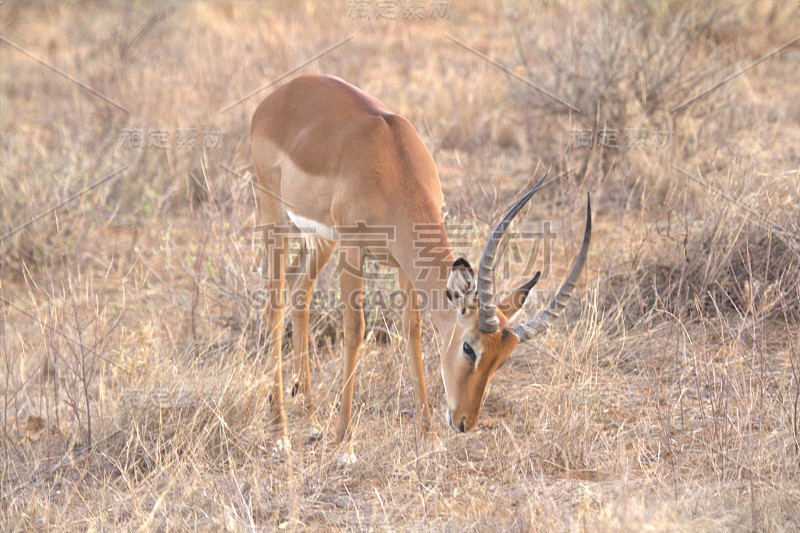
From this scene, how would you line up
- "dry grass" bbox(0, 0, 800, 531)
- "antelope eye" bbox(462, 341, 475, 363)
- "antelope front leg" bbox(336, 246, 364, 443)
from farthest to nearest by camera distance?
"antelope front leg" bbox(336, 246, 364, 443), "dry grass" bbox(0, 0, 800, 531), "antelope eye" bbox(462, 341, 475, 363)

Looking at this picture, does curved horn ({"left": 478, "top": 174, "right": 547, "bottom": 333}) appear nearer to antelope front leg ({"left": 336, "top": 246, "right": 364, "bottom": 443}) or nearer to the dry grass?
the dry grass

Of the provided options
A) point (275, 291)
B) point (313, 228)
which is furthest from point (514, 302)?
point (275, 291)

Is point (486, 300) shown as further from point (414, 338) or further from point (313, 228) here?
point (313, 228)

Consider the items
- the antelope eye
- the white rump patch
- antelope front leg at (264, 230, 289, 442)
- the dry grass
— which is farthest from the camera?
antelope front leg at (264, 230, 289, 442)

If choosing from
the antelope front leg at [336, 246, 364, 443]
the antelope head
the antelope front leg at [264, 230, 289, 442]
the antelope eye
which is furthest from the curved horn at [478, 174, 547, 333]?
the antelope front leg at [264, 230, 289, 442]

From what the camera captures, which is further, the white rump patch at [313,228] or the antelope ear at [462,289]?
the white rump patch at [313,228]

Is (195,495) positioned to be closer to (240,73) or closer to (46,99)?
(240,73)

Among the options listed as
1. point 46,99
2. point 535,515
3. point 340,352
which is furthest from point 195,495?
point 46,99

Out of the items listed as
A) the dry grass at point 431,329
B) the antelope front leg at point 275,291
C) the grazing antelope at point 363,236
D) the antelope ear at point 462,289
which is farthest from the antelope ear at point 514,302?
the antelope front leg at point 275,291

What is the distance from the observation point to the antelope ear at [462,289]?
316cm

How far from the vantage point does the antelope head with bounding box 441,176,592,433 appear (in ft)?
10.4

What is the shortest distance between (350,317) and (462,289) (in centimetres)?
95

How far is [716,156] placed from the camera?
20.0 feet

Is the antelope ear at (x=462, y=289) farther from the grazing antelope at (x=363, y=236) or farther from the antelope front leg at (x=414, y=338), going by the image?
the antelope front leg at (x=414, y=338)
